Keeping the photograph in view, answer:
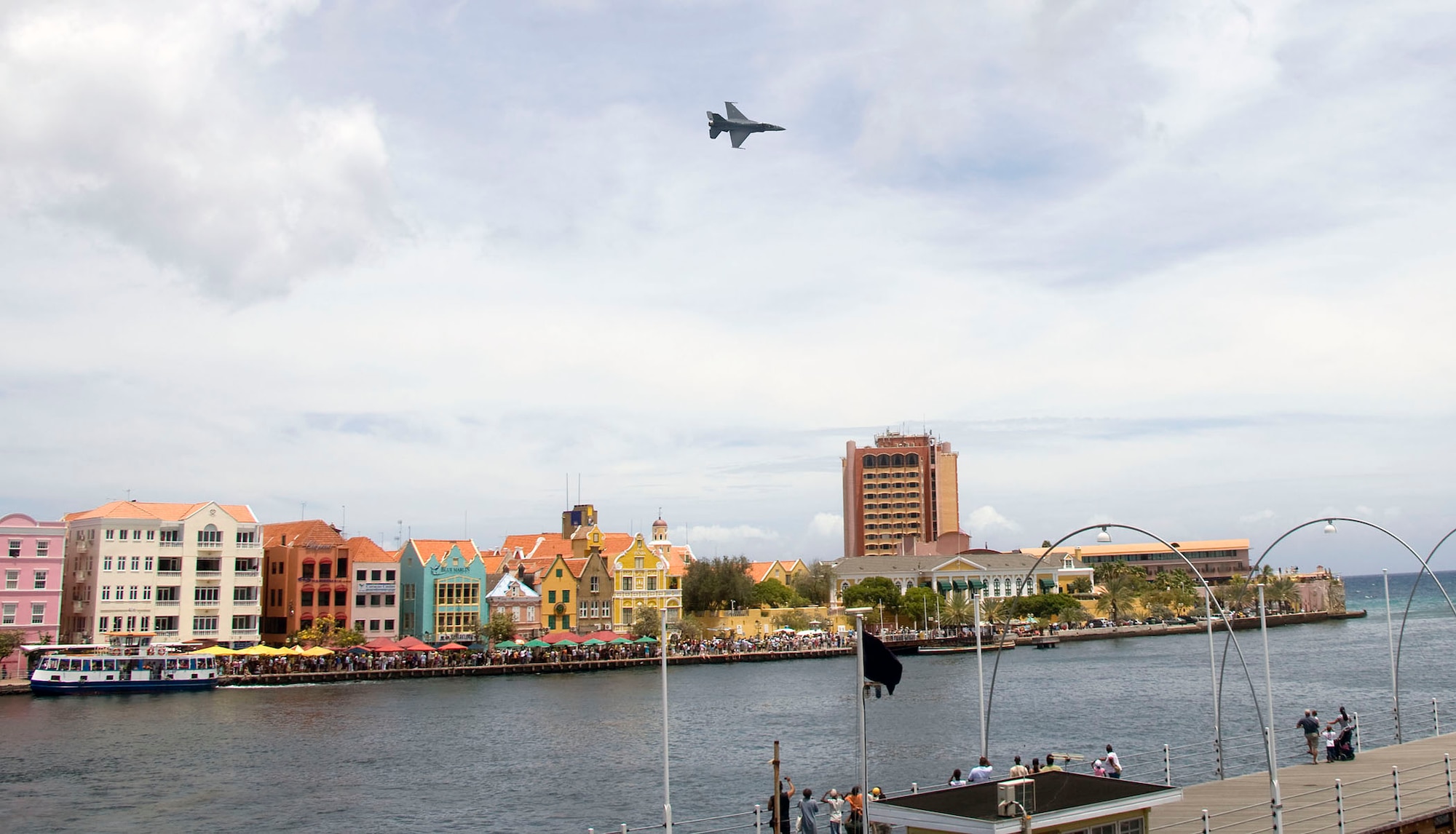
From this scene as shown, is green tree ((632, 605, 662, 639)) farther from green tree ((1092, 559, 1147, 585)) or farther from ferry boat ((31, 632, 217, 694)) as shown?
green tree ((1092, 559, 1147, 585))

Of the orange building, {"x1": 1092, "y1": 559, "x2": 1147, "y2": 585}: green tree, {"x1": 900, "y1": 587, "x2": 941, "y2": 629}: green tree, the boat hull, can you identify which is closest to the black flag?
the boat hull

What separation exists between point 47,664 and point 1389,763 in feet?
270

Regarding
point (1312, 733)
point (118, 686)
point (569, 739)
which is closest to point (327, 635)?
point (118, 686)

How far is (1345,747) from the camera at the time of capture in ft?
108

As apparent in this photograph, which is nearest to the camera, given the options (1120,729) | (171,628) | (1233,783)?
(1233,783)

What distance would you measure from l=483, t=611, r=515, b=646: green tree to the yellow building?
1182 centimetres

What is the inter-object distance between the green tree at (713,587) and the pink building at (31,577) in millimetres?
59500

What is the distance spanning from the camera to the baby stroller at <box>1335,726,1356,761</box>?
1297 inches

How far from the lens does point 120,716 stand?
6944 cm

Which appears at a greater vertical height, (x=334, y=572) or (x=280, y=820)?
(x=334, y=572)

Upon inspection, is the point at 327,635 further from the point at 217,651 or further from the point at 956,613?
the point at 956,613

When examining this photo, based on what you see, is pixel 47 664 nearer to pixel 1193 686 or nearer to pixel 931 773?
pixel 931 773

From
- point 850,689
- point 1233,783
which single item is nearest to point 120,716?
point 850,689

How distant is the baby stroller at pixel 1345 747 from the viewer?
3294 centimetres
